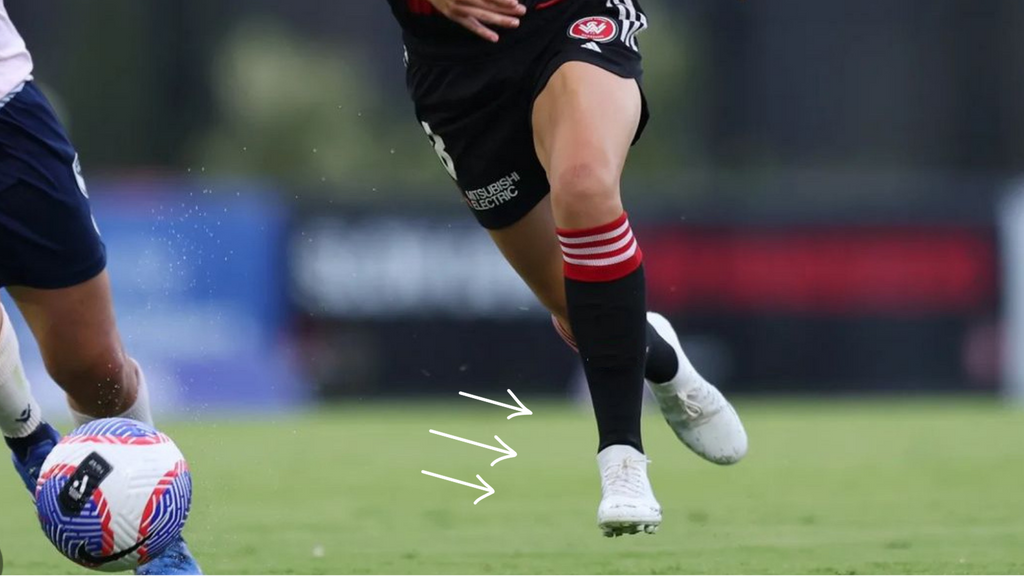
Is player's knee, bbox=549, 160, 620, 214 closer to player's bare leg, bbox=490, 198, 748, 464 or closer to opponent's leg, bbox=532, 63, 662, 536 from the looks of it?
opponent's leg, bbox=532, 63, 662, 536

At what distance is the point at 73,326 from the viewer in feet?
18.2

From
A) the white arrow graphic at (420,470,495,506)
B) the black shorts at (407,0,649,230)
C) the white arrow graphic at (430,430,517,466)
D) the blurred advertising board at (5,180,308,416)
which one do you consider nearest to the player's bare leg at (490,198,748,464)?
the black shorts at (407,0,649,230)

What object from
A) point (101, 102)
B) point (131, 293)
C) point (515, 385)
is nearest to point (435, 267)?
point (515, 385)

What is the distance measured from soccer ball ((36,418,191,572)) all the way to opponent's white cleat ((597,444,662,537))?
43.0 inches

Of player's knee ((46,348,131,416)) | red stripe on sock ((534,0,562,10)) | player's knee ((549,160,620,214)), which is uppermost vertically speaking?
red stripe on sock ((534,0,562,10))

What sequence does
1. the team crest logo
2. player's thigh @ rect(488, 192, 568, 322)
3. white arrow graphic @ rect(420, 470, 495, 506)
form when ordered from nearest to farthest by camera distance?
the team crest logo
player's thigh @ rect(488, 192, 568, 322)
white arrow graphic @ rect(420, 470, 495, 506)

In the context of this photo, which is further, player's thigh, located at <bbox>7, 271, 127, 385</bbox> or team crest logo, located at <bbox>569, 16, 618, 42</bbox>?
player's thigh, located at <bbox>7, 271, 127, 385</bbox>

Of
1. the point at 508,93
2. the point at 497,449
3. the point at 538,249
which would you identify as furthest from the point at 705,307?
the point at 508,93

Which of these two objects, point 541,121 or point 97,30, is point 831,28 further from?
point 541,121

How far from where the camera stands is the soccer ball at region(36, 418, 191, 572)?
4863mm

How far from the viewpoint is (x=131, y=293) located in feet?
45.4

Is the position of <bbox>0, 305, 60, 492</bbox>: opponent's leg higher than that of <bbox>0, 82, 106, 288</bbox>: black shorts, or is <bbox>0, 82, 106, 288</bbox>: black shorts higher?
<bbox>0, 82, 106, 288</bbox>: black shorts

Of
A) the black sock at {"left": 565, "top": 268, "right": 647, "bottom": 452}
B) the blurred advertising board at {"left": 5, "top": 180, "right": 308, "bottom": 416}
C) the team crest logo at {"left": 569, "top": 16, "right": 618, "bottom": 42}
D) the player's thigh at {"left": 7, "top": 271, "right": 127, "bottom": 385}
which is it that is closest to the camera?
the black sock at {"left": 565, "top": 268, "right": 647, "bottom": 452}

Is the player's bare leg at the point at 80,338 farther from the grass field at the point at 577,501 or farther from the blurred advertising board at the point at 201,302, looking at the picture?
the blurred advertising board at the point at 201,302
